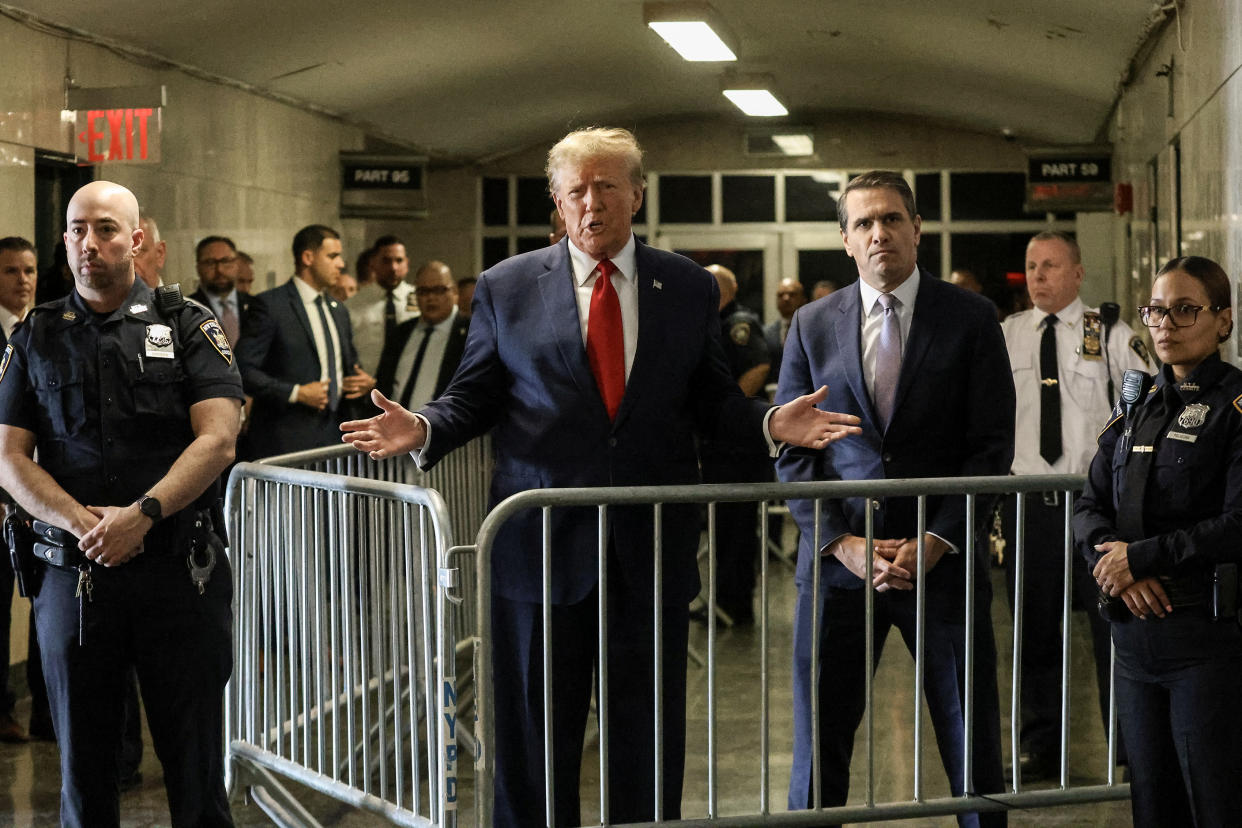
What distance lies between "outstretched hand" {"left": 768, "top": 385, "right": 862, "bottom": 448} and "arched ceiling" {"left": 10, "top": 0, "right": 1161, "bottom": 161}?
5.41 meters

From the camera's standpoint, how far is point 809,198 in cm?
1650

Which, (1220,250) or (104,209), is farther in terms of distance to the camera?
(1220,250)

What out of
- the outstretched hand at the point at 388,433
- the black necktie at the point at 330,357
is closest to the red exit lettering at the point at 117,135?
the black necktie at the point at 330,357

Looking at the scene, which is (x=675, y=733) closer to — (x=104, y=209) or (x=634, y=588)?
(x=634, y=588)

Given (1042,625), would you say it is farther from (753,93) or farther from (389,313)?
(753,93)

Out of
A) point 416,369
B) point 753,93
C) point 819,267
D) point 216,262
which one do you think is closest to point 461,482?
point 416,369

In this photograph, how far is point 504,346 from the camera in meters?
3.58

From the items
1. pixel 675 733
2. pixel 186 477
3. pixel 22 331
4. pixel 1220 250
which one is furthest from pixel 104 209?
pixel 1220 250

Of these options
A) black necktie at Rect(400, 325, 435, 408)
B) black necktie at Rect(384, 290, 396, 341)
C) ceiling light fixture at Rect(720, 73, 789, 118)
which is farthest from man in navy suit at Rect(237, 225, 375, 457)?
ceiling light fixture at Rect(720, 73, 789, 118)

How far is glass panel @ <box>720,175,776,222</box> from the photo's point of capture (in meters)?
16.5

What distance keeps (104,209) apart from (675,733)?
1911mm

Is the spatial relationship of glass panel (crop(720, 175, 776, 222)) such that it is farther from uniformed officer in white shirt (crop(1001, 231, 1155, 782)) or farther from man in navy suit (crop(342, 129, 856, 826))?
man in navy suit (crop(342, 129, 856, 826))

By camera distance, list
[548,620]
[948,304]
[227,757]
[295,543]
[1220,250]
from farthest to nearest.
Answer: [1220,250]
[227,757]
[295,543]
[948,304]
[548,620]

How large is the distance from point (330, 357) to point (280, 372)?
0.86 feet
